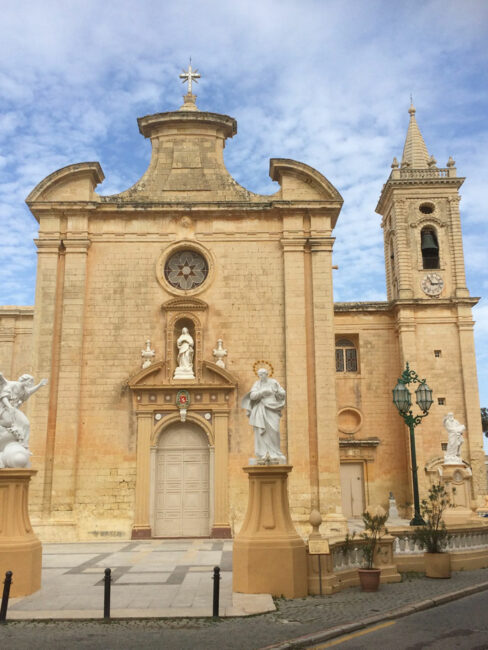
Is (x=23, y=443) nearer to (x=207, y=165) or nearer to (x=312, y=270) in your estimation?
(x=312, y=270)

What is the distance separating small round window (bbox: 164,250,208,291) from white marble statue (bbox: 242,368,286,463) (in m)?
9.61

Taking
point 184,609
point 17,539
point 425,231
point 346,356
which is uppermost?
point 425,231

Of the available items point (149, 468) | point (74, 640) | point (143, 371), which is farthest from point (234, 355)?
point (74, 640)

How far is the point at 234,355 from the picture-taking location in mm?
20391

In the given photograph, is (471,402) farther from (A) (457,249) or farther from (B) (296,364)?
(B) (296,364)

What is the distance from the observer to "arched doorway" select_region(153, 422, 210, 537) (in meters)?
19.1

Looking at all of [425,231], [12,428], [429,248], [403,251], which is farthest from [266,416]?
[425,231]

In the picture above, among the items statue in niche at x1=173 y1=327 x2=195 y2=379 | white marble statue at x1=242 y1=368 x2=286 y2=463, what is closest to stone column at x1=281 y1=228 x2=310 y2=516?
statue in niche at x1=173 y1=327 x2=195 y2=379

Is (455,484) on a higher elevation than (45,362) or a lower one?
lower

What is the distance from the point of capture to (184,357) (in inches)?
791

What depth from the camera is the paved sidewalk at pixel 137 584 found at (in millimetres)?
9219

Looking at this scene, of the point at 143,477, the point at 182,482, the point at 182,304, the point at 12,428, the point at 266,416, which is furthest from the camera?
the point at 182,304

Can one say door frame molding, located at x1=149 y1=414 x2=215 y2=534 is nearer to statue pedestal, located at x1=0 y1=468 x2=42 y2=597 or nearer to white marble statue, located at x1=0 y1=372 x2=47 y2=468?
white marble statue, located at x1=0 y1=372 x2=47 y2=468

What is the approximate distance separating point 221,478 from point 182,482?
1243mm
